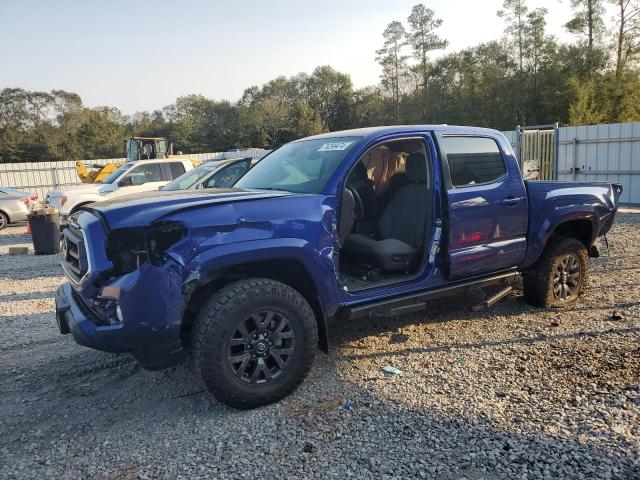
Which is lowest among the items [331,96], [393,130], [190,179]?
[190,179]

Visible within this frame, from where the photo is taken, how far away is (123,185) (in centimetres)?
1409

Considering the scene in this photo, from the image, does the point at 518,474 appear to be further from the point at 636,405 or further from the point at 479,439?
the point at 636,405

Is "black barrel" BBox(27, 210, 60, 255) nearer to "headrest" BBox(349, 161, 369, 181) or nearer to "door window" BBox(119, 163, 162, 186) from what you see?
"door window" BBox(119, 163, 162, 186)

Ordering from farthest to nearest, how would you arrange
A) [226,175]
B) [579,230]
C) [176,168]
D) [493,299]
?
[176,168], [226,175], [579,230], [493,299]

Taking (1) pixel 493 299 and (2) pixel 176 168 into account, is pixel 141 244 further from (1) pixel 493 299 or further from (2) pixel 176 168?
(2) pixel 176 168

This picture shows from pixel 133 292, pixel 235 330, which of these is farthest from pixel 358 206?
pixel 133 292

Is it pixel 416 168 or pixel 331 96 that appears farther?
pixel 331 96

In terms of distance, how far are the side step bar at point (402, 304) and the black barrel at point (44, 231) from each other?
9.41 meters

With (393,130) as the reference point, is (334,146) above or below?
below

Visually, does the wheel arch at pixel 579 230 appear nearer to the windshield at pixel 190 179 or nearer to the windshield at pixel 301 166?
the windshield at pixel 301 166

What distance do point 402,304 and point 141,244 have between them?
2174mm

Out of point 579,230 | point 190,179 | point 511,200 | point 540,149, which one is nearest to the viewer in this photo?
point 511,200

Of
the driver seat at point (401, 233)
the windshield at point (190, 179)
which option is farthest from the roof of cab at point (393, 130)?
the windshield at point (190, 179)

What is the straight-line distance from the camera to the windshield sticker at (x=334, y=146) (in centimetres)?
434
